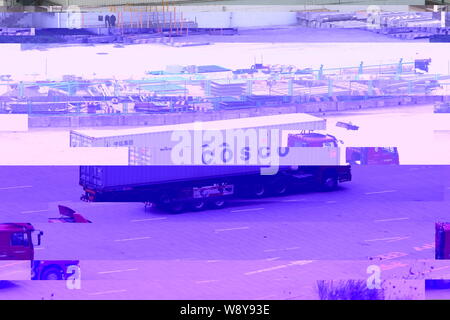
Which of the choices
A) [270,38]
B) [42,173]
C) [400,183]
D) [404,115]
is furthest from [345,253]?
[42,173]

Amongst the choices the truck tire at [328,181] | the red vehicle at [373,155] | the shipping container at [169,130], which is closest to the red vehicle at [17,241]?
the shipping container at [169,130]

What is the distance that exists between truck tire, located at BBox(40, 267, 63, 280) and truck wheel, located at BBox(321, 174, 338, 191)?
1398mm

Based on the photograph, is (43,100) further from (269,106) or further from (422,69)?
(422,69)

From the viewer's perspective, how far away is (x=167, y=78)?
200 inches

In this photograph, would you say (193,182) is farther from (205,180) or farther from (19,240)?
(19,240)

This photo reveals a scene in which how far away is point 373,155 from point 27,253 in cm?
183

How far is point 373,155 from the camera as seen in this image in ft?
16.6

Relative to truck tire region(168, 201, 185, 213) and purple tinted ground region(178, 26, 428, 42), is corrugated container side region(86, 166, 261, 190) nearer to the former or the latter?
truck tire region(168, 201, 185, 213)

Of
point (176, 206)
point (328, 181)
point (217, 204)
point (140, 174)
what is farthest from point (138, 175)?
point (328, 181)

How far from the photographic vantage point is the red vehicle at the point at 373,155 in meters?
5.03

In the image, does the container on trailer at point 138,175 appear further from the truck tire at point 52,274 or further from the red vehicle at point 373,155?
the red vehicle at point 373,155

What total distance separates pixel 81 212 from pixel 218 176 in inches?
28.2

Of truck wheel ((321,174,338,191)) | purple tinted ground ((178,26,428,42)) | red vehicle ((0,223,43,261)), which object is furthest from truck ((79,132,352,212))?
purple tinted ground ((178,26,428,42))
